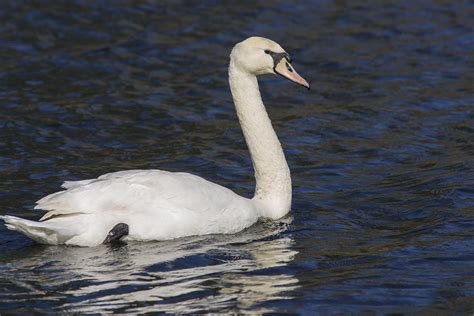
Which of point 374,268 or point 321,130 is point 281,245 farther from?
point 321,130

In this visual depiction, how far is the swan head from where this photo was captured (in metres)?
10.3

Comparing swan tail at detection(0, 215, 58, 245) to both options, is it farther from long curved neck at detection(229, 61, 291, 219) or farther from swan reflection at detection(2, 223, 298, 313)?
long curved neck at detection(229, 61, 291, 219)

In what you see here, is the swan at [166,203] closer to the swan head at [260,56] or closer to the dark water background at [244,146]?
the swan head at [260,56]

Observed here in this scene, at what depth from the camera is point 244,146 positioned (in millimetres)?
13211

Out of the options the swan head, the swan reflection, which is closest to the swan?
the swan head

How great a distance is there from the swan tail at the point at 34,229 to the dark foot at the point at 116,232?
0.43 m

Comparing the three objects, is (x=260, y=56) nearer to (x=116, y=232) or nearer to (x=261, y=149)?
(x=261, y=149)

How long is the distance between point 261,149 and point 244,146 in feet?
8.27

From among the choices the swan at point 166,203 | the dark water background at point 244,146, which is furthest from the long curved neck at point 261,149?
the dark water background at point 244,146

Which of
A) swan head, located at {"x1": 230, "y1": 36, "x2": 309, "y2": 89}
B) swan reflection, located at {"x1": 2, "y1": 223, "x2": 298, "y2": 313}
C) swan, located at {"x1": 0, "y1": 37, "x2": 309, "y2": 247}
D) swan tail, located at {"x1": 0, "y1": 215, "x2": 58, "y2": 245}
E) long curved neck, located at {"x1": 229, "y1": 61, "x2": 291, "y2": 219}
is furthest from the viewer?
long curved neck, located at {"x1": 229, "y1": 61, "x2": 291, "y2": 219}

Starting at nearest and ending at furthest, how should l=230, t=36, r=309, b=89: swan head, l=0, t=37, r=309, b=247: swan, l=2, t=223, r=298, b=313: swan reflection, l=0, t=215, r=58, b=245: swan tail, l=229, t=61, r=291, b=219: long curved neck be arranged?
l=2, t=223, r=298, b=313: swan reflection < l=0, t=215, r=58, b=245: swan tail < l=0, t=37, r=309, b=247: swan < l=230, t=36, r=309, b=89: swan head < l=229, t=61, r=291, b=219: long curved neck

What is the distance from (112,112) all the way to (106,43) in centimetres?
361

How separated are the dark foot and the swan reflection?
0.09 meters

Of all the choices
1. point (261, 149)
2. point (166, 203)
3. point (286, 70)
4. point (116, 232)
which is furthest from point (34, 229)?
point (286, 70)
